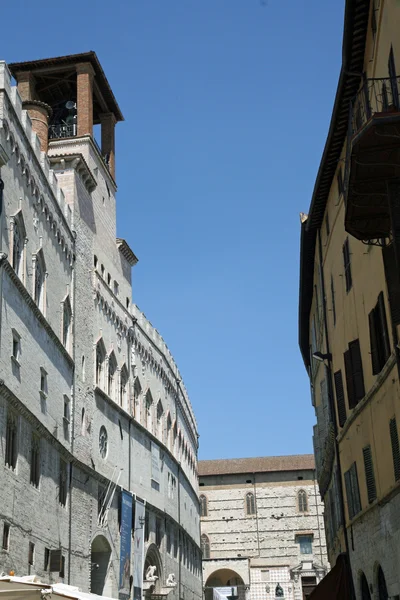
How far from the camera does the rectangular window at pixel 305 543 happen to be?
62.8 m

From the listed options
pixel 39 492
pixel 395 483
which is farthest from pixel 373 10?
pixel 39 492

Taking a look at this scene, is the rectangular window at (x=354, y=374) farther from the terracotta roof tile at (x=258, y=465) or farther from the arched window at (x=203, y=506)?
the arched window at (x=203, y=506)

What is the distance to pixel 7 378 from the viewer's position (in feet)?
64.3

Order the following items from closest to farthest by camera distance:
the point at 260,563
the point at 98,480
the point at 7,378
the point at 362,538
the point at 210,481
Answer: the point at 362,538 → the point at 7,378 → the point at 98,480 → the point at 260,563 → the point at 210,481

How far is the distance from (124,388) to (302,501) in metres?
35.2

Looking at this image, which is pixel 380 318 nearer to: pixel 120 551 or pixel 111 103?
pixel 120 551

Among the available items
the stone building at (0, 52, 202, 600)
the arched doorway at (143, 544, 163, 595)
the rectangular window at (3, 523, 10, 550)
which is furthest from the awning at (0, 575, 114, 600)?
the arched doorway at (143, 544, 163, 595)

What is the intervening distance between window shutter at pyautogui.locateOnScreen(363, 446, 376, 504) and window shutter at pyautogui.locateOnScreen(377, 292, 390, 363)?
2945mm

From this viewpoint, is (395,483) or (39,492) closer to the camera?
(395,483)

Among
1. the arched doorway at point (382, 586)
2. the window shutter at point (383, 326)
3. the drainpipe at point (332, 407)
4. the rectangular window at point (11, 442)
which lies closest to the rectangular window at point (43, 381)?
the rectangular window at point (11, 442)

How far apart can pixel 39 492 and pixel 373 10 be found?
15.1 m

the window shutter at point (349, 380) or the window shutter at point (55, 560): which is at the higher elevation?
the window shutter at point (349, 380)

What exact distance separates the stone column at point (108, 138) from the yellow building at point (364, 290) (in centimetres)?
1510

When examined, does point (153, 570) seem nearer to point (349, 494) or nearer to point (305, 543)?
point (349, 494)
